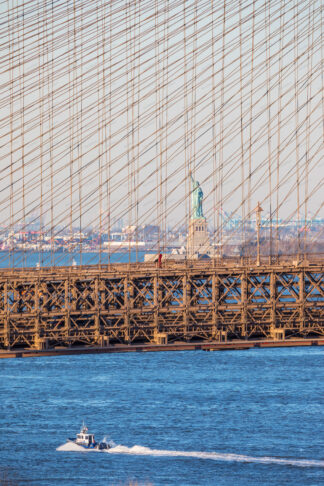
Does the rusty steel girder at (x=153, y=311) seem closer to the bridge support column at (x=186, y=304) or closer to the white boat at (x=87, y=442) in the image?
the bridge support column at (x=186, y=304)

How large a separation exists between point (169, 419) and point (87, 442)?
7350mm

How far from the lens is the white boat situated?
171 ft

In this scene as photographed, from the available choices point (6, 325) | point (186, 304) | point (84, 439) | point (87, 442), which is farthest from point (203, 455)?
point (6, 325)

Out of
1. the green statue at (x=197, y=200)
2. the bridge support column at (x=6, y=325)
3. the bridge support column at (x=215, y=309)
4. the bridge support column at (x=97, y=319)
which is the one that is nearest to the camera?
the bridge support column at (x=6, y=325)

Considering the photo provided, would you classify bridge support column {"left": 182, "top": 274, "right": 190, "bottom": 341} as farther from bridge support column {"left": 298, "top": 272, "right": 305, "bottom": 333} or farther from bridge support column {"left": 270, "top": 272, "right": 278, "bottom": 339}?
bridge support column {"left": 298, "top": 272, "right": 305, "bottom": 333}

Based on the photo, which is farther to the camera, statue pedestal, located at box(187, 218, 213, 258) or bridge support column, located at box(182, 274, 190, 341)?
statue pedestal, located at box(187, 218, 213, 258)

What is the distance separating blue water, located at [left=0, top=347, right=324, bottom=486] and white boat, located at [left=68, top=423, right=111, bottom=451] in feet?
2.10

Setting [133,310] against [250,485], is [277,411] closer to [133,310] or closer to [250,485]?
[250,485]

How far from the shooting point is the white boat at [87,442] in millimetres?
52031

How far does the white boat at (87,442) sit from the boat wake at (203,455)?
0.79ft

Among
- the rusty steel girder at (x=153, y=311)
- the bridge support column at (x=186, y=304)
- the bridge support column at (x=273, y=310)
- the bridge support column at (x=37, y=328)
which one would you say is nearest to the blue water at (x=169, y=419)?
the rusty steel girder at (x=153, y=311)

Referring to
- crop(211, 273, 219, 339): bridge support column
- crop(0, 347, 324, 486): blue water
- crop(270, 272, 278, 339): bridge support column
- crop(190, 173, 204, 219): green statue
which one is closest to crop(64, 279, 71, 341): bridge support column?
crop(211, 273, 219, 339): bridge support column

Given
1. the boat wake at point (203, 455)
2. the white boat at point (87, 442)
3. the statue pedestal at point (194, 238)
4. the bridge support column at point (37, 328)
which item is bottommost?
the boat wake at point (203, 455)

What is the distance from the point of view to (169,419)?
58.5m
